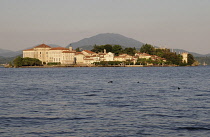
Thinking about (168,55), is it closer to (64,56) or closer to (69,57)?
(69,57)

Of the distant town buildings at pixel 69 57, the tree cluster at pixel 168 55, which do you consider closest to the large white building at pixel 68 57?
the distant town buildings at pixel 69 57

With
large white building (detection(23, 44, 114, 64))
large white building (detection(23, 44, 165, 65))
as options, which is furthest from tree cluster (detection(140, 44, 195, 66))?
large white building (detection(23, 44, 114, 64))

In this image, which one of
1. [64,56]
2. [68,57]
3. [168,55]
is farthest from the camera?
[168,55]

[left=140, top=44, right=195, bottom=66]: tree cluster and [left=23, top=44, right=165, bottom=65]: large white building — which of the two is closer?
[left=23, top=44, right=165, bottom=65]: large white building

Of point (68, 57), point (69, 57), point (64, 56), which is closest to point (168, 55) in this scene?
point (69, 57)

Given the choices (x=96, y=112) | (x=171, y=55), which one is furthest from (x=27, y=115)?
(x=171, y=55)

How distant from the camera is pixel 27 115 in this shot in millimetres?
17531

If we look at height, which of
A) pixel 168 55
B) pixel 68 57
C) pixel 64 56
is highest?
pixel 168 55

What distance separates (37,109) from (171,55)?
174 m

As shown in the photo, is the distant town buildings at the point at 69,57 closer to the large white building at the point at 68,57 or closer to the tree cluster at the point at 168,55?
the large white building at the point at 68,57

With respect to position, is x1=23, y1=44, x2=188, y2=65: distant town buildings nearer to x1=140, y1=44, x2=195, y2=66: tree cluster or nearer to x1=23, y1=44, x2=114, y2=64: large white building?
x1=23, y1=44, x2=114, y2=64: large white building

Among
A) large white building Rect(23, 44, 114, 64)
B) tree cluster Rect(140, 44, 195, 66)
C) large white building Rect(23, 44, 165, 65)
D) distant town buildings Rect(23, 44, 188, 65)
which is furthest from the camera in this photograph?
tree cluster Rect(140, 44, 195, 66)

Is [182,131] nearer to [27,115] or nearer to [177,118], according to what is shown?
[177,118]

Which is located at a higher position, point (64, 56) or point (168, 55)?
point (168, 55)
